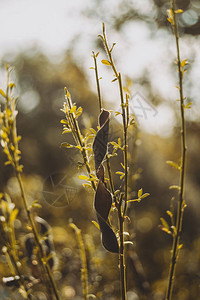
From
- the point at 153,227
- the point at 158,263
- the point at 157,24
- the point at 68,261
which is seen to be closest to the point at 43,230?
the point at 68,261

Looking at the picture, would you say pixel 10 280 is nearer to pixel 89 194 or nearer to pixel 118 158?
pixel 89 194

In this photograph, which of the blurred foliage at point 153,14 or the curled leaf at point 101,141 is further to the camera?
the blurred foliage at point 153,14

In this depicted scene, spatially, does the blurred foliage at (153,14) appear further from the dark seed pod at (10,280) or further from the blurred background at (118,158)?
the dark seed pod at (10,280)

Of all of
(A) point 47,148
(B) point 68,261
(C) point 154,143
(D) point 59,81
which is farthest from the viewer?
(D) point 59,81

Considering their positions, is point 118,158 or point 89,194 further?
point 118,158

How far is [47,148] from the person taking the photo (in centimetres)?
505

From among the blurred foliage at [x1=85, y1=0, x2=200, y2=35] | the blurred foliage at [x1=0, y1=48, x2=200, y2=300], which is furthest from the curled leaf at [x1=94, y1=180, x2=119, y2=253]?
the blurred foliage at [x1=85, y1=0, x2=200, y2=35]

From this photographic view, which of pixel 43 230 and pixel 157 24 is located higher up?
pixel 157 24

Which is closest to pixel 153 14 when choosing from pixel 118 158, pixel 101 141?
pixel 118 158

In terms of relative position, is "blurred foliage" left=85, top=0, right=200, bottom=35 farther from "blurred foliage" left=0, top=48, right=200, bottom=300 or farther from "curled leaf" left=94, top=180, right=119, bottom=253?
"curled leaf" left=94, top=180, right=119, bottom=253

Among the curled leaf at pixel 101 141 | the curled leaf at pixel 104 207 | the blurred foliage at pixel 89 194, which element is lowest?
the blurred foliage at pixel 89 194

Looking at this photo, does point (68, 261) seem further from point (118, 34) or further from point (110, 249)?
point (118, 34)

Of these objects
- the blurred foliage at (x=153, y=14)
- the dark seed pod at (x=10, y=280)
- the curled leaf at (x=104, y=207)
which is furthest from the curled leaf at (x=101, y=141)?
the blurred foliage at (x=153, y=14)

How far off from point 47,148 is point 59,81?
1.40m
